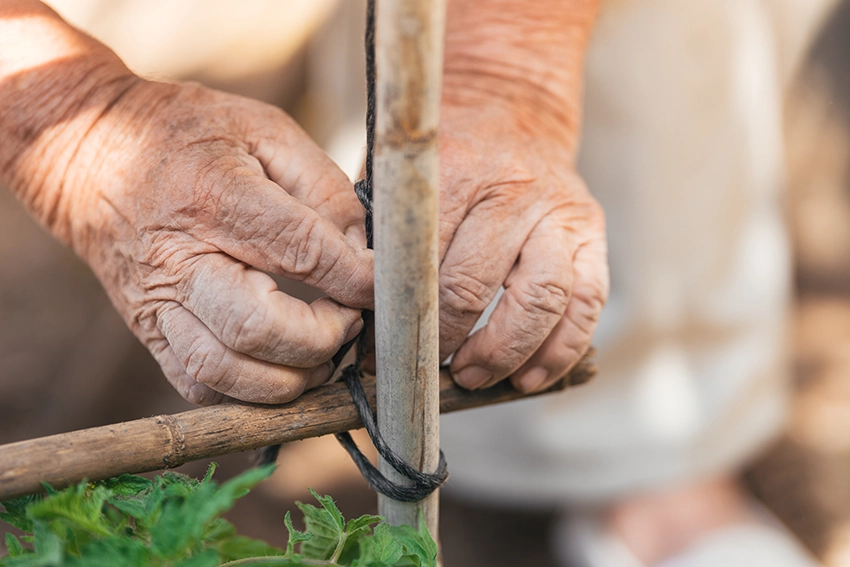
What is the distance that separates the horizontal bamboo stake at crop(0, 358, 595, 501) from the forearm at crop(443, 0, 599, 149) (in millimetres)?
321

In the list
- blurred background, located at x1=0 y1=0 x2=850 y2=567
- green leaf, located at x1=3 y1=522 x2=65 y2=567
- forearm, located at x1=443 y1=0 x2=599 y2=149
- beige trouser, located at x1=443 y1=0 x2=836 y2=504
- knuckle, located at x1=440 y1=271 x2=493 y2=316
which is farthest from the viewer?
blurred background, located at x1=0 y1=0 x2=850 y2=567

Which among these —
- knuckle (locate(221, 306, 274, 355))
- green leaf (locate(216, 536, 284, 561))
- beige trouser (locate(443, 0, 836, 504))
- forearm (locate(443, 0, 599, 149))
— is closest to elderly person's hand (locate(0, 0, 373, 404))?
knuckle (locate(221, 306, 274, 355))

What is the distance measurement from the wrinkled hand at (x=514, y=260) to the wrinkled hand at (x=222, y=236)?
0.09 metres

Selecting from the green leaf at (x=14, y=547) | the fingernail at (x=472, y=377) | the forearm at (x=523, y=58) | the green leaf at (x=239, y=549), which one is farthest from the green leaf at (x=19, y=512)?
the forearm at (x=523, y=58)

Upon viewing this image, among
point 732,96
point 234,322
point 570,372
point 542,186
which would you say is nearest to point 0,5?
point 234,322

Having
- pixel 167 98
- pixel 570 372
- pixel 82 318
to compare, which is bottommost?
pixel 82 318

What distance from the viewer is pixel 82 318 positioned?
173 cm

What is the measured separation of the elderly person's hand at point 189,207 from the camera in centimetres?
52

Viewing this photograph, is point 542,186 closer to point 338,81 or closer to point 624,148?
point 624,148

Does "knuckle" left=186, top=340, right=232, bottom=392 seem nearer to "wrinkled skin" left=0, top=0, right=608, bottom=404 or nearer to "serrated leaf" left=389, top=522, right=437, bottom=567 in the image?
→ "wrinkled skin" left=0, top=0, right=608, bottom=404

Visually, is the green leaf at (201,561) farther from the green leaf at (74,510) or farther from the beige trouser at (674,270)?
the beige trouser at (674,270)

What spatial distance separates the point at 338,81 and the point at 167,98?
3.80 feet

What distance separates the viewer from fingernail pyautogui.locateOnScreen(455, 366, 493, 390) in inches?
23.3

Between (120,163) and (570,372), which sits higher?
(120,163)
